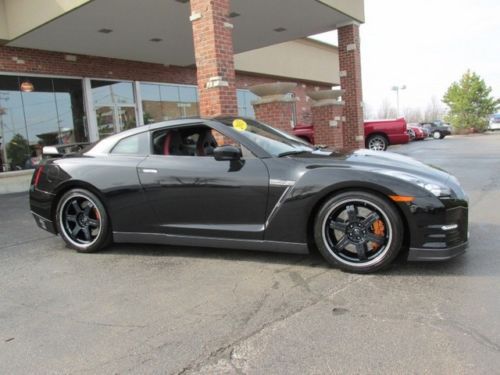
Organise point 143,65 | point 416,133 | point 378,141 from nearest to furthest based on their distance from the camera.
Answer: point 143,65 < point 378,141 < point 416,133

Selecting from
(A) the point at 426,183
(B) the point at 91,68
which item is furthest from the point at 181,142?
(B) the point at 91,68

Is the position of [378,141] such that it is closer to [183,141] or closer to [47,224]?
[183,141]

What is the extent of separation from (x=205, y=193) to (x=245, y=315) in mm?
1446

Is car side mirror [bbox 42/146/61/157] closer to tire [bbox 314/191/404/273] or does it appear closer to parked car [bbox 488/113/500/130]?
tire [bbox 314/191/404/273]

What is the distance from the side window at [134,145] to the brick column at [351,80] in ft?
30.0

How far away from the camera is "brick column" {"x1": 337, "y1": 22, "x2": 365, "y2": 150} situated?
1282cm

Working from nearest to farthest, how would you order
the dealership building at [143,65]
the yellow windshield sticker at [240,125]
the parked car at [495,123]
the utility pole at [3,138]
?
the yellow windshield sticker at [240,125]
the dealership building at [143,65]
the utility pole at [3,138]
the parked car at [495,123]

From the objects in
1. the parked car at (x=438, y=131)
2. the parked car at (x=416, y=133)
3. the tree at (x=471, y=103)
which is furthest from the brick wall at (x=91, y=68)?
the tree at (x=471, y=103)

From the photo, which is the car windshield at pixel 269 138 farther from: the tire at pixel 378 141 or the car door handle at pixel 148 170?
the tire at pixel 378 141

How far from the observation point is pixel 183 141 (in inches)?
185

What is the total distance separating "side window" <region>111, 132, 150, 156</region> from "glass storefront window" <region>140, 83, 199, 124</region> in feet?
38.9

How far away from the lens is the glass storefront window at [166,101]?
17.0 meters

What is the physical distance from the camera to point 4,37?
11703 millimetres

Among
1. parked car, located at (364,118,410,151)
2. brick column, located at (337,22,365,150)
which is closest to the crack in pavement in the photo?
brick column, located at (337,22,365,150)
